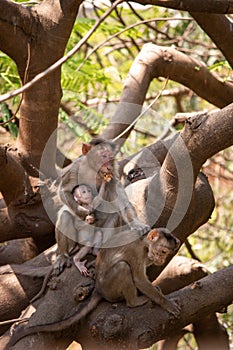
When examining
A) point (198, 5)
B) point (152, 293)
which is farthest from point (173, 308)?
point (198, 5)

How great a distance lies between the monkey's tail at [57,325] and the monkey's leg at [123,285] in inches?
4.6

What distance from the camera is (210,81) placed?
596cm

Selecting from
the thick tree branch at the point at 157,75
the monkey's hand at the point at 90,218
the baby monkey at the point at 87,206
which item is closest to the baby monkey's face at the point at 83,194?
the baby monkey at the point at 87,206

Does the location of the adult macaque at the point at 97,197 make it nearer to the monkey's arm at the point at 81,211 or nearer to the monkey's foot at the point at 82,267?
the monkey's arm at the point at 81,211

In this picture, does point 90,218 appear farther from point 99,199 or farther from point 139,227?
point 139,227

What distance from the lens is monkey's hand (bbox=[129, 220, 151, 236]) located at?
3908 millimetres

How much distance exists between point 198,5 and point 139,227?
1.30 metres

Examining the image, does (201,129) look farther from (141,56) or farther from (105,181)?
(141,56)

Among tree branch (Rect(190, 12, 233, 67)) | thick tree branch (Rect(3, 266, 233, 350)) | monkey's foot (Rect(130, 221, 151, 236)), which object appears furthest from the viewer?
tree branch (Rect(190, 12, 233, 67))

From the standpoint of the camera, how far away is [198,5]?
3314 millimetres

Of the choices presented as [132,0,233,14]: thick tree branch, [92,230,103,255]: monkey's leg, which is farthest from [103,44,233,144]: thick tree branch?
[132,0,233,14]: thick tree branch

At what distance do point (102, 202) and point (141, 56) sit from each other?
2.01 meters

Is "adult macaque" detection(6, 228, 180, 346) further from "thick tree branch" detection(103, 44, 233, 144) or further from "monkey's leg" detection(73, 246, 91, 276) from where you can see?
"thick tree branch" detection(103, 44, 233, 144)

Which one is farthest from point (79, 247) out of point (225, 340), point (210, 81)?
point (210, 81)
